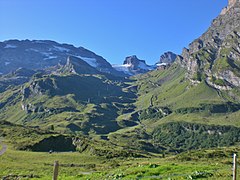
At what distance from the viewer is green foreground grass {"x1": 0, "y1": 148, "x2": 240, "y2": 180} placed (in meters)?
39.2

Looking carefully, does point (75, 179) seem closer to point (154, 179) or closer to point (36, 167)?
point (154, 179)

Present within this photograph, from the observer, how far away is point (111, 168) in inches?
2894

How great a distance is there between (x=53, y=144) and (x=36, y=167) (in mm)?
51547

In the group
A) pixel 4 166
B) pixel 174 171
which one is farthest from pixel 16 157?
pixel 174 171

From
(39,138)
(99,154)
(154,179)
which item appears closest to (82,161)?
(99,154)

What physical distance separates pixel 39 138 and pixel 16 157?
40.6 m

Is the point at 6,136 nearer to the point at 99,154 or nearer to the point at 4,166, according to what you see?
the point at 99,154

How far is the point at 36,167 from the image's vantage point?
269 ft

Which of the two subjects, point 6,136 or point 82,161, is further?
point 6,136

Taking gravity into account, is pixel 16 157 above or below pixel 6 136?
below

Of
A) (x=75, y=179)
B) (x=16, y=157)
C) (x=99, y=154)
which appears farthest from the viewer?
(x=99, y=154)

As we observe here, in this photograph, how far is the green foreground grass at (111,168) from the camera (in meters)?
39.2

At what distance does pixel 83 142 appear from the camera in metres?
137

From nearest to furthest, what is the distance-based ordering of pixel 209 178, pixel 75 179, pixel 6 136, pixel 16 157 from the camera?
pixel 209 178 → pixel 75 179 → pixel 16 157 → pixel 6 136
